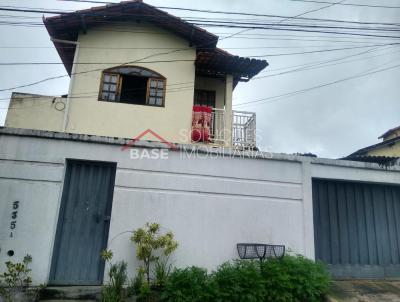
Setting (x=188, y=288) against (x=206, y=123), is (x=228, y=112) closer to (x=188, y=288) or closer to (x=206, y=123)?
(x=206, y=123)

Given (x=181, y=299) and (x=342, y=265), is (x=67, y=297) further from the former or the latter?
(x=342, y=265)

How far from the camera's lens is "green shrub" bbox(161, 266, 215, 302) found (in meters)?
3.55

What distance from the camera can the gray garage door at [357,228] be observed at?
5.23 m

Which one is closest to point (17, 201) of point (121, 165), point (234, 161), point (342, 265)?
point (121, 165)

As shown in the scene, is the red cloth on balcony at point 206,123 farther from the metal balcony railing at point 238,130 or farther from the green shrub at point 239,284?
the green shrub at point 239,284

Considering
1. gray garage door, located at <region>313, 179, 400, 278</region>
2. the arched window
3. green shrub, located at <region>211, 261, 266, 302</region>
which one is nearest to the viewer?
green shrub, located at <region>211, 261, 266, 302</region>

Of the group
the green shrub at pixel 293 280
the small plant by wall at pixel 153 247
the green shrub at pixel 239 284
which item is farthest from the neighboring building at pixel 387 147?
the small plant by wall at pixel 153 247

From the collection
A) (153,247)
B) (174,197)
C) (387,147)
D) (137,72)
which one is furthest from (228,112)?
(387,147)

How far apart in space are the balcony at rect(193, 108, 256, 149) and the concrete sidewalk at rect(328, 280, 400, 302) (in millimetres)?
4244

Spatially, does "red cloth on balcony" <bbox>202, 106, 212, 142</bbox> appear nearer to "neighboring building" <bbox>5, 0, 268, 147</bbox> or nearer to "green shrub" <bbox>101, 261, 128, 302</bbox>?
"neighboring building" <bbox>5, 0, 268, 147</bbox>

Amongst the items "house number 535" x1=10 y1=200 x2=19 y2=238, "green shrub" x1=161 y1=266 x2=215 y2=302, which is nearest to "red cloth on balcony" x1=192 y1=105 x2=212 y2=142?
"green shrub" x1=161 y1=266 x2=215 y2=302

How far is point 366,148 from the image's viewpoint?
46.0 ft

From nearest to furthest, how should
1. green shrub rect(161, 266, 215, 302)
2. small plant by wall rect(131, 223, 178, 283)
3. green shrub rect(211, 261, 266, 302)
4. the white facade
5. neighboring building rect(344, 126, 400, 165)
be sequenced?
green shrub rect(161, 266, 215, 302) → green shrub rect(211, 261, 266, 302) → small plant by wall rect(131, 223, 178, 283) → the white facade → neighboring building rect(344, 126, 400, 165)

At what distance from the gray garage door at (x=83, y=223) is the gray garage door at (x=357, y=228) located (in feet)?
12.5
